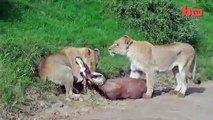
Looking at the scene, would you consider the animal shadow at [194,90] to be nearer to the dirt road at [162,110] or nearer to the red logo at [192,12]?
the dirt road at [162,110]

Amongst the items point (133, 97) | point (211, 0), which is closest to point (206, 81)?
point (133, 97)

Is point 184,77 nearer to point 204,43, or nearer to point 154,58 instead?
point 154,58

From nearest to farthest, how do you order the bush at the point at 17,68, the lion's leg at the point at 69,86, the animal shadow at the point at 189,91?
1. the bush at the point at 17,68
2. the lion's leg at the point at 69,86
3. the animal shadow at the point at 189,91

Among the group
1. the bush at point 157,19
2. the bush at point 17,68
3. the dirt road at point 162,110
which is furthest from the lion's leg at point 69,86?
the bush at point 157,19

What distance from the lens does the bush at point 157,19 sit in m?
14.9

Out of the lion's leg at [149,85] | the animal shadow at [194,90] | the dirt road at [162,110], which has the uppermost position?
the lion's leg at [149,85]

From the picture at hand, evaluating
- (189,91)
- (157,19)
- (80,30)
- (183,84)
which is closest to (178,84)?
(183,84)

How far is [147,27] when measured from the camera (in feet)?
49.1

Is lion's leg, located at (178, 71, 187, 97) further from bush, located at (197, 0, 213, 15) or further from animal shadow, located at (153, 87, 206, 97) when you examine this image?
bush, located at (197, 0, 213, 15)

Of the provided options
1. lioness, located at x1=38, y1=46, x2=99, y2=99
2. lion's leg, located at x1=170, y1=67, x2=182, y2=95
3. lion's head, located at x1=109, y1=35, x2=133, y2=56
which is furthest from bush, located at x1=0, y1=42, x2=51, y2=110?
lion's leg, located at x1=170, y1=67, x2=182, y2=95

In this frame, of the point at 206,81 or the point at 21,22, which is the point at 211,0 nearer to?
the point at 206,81

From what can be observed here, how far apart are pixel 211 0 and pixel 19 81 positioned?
38.1 ft

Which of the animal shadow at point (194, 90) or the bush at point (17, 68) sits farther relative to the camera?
the animal shadow at point (194, 90)

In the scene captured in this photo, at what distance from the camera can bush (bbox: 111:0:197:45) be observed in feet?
48.8
